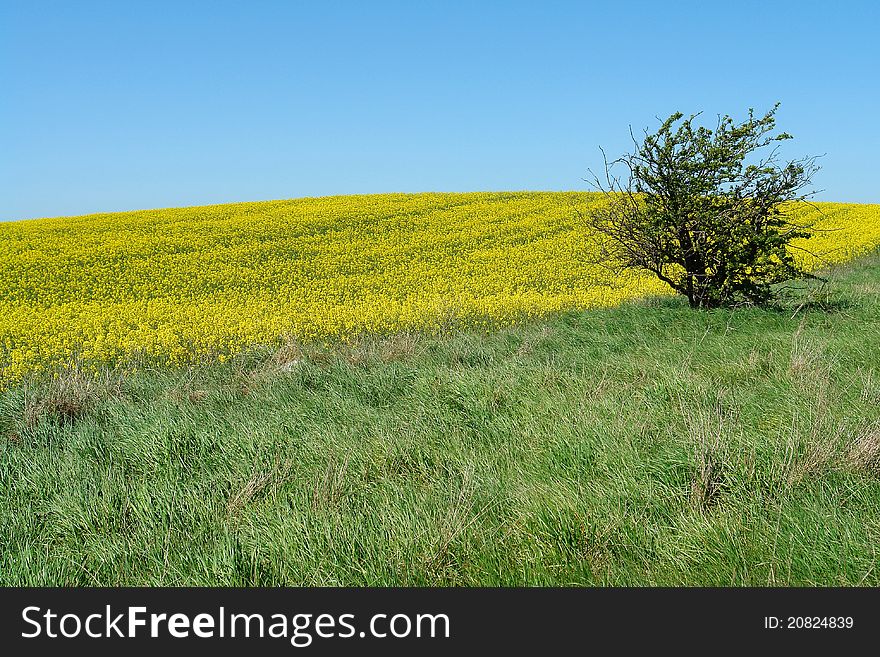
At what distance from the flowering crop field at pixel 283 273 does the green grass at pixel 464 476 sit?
163 inches

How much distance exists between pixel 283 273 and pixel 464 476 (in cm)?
1602

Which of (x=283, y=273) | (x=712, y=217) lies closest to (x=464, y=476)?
(x=712, y=217)

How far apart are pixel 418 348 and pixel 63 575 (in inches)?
231

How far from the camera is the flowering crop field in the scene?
1068cm

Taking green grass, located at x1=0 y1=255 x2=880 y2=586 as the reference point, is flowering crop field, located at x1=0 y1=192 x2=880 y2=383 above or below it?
above

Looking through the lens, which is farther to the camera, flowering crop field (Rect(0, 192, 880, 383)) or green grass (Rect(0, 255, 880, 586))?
flowering crop field (Rect(0, 192, 880, 383))

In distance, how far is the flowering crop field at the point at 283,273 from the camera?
10.7m

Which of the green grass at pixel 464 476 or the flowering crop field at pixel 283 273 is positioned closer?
the green grass at pixel 464 476

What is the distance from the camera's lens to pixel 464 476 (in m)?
3.49

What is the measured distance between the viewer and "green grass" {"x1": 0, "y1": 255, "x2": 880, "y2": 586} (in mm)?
2822

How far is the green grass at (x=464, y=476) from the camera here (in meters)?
2.82

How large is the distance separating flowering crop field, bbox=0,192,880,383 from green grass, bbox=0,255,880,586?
4142 mm

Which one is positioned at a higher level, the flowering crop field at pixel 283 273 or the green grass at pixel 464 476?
the flowering crop field at pixel 283 273

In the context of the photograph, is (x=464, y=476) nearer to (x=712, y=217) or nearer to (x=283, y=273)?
(x=712, y=217)
